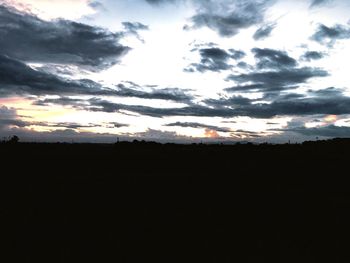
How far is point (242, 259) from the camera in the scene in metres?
15.2

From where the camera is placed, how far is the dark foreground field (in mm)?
15742

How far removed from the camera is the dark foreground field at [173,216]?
51.6ft

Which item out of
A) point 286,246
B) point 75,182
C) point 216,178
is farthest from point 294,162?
point 286,246

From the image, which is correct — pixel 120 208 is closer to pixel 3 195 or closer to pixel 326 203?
pixel 3 195

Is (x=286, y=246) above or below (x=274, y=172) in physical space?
below

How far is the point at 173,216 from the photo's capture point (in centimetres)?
2072

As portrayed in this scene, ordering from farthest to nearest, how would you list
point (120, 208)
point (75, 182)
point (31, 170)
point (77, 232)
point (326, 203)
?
point (31, 170) → point (75, 182) → point (326, 203) → point (120, 208) → point (77, 232)

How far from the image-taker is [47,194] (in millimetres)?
25391

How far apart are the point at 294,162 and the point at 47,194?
3138cm

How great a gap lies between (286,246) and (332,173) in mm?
22559

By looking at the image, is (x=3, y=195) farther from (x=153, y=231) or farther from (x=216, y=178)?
(x=216, y=178)

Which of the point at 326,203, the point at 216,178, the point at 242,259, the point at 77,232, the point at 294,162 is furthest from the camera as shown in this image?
the point at 294,162

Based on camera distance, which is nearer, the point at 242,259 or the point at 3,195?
the point at 242,259

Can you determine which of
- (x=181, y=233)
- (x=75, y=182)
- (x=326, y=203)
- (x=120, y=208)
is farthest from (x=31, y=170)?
(x=326, y=203)
